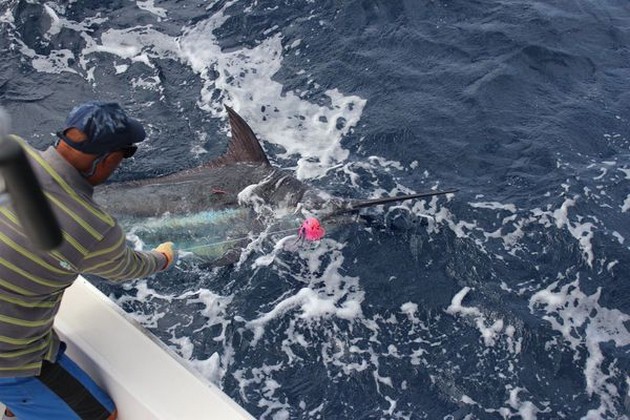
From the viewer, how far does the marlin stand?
5.59m

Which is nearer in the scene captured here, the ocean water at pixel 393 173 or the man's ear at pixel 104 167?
the man's ear at pixel 104 167

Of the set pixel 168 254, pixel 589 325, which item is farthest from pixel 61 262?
pixel 589 325

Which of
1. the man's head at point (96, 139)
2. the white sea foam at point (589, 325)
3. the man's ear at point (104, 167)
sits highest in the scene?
the man's head at point (96, 139)

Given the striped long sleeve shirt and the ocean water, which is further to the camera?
the ocean water

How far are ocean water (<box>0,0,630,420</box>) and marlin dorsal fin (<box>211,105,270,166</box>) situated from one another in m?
0.51

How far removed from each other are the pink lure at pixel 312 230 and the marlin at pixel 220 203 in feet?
0.55

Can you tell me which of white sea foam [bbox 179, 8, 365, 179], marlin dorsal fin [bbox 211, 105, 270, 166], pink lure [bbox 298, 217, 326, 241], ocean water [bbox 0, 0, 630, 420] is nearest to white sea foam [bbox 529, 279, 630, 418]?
ocean water [bbox 0, 0, 630, 420]

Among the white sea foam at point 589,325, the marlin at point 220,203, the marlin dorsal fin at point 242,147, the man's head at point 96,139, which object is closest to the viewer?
the man's head at point 96,139

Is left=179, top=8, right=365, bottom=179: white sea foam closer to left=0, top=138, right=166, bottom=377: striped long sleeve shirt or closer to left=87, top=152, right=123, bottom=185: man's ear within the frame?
left=87, top=152, right=123, bottom=185: man's ear

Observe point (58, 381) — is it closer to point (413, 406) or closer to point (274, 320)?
point (274, 320)

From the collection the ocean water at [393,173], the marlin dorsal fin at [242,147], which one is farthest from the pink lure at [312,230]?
the marlin dorsal fin at [242,147]

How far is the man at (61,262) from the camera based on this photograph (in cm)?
263

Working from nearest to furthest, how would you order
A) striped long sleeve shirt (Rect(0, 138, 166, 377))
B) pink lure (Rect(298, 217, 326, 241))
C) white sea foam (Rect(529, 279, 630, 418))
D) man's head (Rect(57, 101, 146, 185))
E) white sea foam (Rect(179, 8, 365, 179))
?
1. striped long sleeve shirt (Rect(0, 138, 166, 377))
2. man's head (Rect(57, 101, 146, 185))
3. white sea foam (Rect(529, 279, 630, 418))
4. pink lure (Rect(298, 217, 326, 241))
5. white sea foam (Rect(179, 8, 365, 179))

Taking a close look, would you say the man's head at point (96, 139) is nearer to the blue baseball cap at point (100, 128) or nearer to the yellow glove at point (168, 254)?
the blue baseball cap at point (100, 128)
